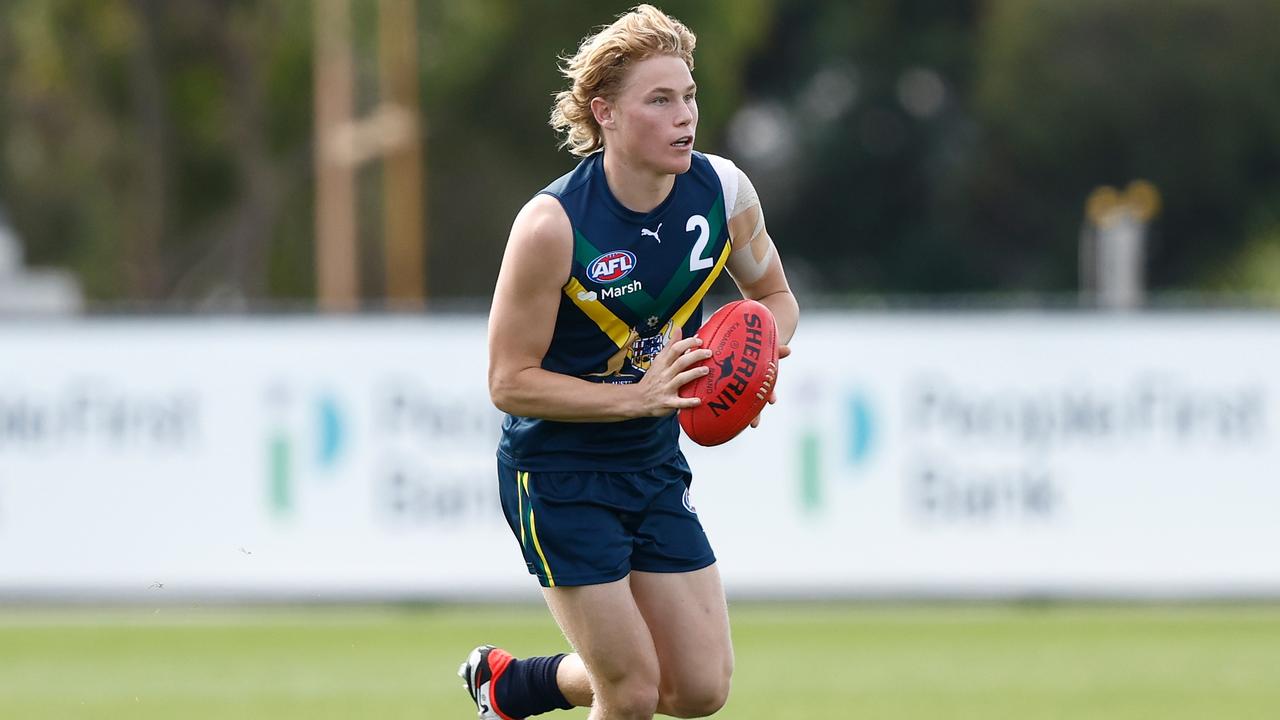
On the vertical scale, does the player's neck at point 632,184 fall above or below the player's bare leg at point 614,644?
above

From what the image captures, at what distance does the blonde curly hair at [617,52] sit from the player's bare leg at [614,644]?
54.4 inches

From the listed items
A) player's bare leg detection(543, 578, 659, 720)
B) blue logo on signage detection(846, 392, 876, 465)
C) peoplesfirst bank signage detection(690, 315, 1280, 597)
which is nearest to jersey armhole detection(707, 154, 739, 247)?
player's bare leg detection(543, 578, 659, 720)

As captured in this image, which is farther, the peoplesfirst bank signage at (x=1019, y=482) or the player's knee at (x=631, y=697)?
the peoplesfirst bank signage at (x=1019, y=482)

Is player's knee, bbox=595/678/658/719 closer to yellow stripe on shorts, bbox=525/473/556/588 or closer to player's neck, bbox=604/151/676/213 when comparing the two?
yellow stripe on shorts, bbox=525/473/556/588

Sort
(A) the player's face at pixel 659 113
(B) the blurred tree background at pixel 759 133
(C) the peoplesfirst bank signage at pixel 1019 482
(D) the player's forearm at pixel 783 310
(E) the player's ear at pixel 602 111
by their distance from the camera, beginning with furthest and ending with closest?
1. (B) the blurred tree background at pixel 759 133
2. (C) the peoplesfirst bank signage at pixel 1019 482
3. (D) the player's forearm at pixel 783 310
4. (E) the player's ear at pixel 602 111
5. (A) the player's face at pixel 659 113

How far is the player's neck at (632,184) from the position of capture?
6301 millimetres

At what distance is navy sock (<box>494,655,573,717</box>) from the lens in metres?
7.09

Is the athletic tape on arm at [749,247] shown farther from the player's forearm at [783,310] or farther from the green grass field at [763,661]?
the green grass field at [763,661]

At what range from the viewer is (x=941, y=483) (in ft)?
44.0

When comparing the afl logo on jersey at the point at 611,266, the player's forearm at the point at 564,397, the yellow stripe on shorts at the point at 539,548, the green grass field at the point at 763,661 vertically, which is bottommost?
the green grass field at the point at 763,661

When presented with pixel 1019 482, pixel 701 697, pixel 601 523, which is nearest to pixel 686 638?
pixel 701 697

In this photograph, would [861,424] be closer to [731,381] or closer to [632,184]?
[731,381]

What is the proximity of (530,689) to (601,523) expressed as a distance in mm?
959

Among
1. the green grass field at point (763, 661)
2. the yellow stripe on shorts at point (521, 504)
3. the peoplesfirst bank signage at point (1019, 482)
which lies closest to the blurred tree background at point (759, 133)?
the peoplesfirst bank signage at point (1019, 482)
